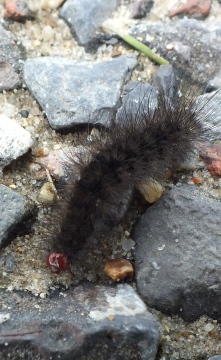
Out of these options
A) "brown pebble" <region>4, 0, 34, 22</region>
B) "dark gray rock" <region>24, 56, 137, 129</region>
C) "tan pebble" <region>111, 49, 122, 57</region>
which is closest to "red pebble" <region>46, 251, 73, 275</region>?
"dark gray rock" <region>24, 56, 137, 129</region>

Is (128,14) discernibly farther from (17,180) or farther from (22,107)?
(17,180)

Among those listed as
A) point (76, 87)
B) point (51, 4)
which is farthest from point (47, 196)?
point (51, 4)

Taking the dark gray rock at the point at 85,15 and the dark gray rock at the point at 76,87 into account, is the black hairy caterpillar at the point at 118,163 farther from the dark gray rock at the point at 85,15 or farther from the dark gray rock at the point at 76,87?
the dark gray rock at the point at 85,15

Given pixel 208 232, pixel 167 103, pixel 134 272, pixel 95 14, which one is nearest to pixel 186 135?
pixel 167 103

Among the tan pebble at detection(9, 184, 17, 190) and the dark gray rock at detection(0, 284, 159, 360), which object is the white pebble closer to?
the dark gray rock at detection(0, 284, 159, 360)

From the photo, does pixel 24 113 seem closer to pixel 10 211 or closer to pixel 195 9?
pixel 10 211

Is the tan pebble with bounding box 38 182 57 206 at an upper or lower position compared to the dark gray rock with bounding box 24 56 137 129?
lower

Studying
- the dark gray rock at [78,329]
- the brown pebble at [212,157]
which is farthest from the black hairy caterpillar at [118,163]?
the dark gray rock at [78,329]
